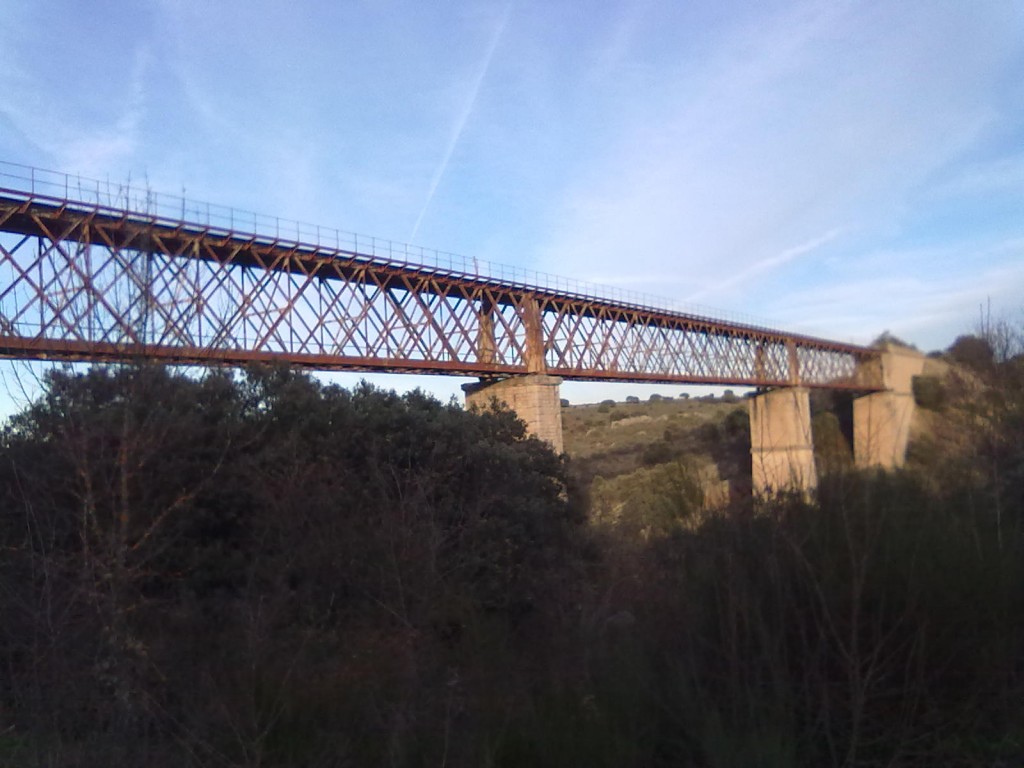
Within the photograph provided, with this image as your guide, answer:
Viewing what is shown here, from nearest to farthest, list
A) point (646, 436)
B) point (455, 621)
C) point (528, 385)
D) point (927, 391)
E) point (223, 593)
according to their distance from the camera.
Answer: point (455, 621)
point (223, 593)
point (927, 391)
point (528, 385)
point (646, 436)

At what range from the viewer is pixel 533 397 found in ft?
99.7

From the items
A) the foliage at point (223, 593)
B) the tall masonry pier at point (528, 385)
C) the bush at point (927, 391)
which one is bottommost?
the foliage at point (223, 593)

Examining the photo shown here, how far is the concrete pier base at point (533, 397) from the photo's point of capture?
98.4ft

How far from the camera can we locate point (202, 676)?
5.51 meters

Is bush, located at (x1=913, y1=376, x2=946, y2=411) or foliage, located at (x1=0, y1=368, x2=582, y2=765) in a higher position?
bush, located at (x1=913, y1=376, x2=946, y2=411)

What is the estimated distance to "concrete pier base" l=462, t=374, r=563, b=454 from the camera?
3000 centimetres

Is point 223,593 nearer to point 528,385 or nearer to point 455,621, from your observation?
point 455,621

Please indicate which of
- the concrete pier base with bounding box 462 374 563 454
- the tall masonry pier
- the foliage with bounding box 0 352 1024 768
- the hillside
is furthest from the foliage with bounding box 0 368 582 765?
the tall masonry pier

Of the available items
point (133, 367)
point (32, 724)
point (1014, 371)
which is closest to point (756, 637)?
point (32, 724)

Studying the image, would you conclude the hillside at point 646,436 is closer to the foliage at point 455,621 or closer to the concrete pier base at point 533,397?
the concrete pier base at point 533,397

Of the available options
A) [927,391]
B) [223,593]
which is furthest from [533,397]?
[223,593]

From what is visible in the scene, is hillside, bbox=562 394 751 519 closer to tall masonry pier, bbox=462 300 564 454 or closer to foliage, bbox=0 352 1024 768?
tall masonry pier, bbox=462 300 564 454

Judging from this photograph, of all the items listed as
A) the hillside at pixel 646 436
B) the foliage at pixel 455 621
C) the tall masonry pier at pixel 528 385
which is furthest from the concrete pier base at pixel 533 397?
the foliage at pixel 455 621

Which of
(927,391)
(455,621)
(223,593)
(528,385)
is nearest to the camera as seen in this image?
(455,621)
